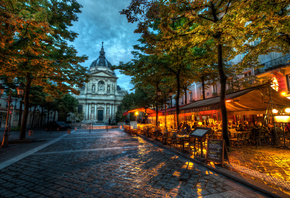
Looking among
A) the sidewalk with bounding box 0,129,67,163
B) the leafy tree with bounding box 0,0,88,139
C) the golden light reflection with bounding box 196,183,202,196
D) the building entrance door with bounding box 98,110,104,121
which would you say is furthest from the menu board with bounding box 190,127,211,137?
the building entrance door with bounding box 98,110,104,121

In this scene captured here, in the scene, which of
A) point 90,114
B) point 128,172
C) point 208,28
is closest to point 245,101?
point 208,28

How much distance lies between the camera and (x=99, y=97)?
58719 mm

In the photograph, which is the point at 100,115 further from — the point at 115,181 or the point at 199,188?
the point at 199,188

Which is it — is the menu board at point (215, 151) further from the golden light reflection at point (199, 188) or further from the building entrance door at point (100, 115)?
the building entrance door at point (100, 115)

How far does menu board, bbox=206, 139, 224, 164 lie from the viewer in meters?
4.96

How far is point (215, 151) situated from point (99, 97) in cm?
5799

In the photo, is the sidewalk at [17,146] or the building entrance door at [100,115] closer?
the sidewalk at [17,146]

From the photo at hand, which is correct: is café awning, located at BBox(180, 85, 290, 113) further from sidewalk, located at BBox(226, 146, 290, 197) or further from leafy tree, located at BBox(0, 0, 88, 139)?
leafy tree, located at BBox(0, 0, 88, 139)

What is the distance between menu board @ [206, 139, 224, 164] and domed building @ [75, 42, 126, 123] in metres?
53.2

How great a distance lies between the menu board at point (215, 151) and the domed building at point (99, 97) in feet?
174

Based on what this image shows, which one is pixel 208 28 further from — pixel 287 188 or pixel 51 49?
pixel 51 49

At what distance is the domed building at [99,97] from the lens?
56.5 m

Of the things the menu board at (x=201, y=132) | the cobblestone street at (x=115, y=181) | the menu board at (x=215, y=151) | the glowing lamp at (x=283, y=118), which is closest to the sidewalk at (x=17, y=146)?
the cobblestone street at (x=115, y=181)

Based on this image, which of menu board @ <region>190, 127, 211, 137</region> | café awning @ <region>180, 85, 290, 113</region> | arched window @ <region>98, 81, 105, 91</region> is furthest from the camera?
arched window @ <region>98, 81, 105, 91</region>
